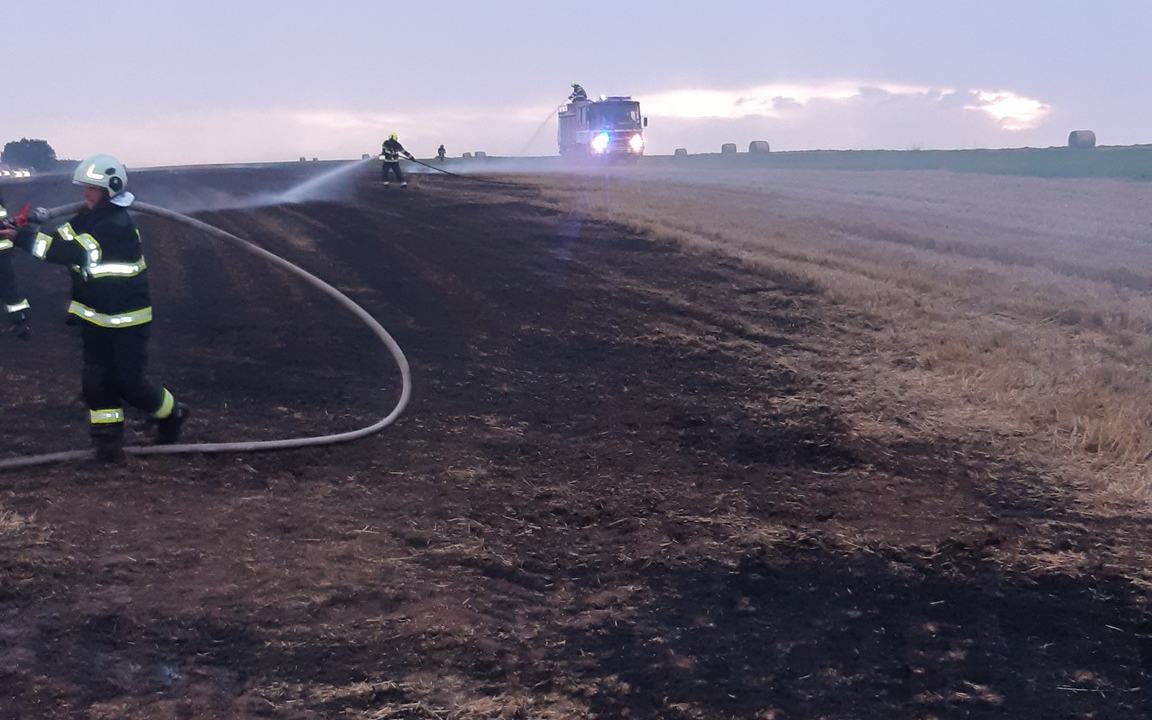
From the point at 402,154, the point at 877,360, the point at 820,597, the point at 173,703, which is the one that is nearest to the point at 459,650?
the point at 173,703

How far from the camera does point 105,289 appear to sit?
6387 millimetres

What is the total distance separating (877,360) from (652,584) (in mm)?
5393

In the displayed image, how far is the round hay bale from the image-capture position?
54.6 m

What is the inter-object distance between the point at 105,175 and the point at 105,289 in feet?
2.37

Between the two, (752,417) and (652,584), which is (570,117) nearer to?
(752,417)

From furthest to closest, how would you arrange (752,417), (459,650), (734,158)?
(734,158), (752,417), (459,650)

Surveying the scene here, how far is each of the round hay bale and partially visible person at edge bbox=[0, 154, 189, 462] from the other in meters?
57.3

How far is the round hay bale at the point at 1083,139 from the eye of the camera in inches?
2149

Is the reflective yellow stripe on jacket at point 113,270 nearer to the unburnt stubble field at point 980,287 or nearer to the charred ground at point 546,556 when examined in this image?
the charred ground at point 546,556

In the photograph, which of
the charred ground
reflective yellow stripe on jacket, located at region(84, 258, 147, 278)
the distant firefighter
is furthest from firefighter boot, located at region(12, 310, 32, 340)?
the distant firefighter

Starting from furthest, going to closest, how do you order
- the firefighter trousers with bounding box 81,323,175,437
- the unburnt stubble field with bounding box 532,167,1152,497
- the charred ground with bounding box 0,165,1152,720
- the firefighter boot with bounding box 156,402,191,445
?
the unburnt stubble field with bounding box 532,167,1152,497, the firefighter boot with bounding box 156,402,191,445, the firefighter trousers with bounding box 81,323,175,437, the charred ground with bounding box 0,165,1152,720

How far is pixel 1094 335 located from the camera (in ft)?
38.2

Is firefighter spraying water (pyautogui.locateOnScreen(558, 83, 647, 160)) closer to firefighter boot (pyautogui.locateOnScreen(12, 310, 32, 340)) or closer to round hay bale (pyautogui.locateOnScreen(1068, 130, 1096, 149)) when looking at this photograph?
round hay bale (pyautogui.locateOnScreen(1068, 130, 1096, 149))

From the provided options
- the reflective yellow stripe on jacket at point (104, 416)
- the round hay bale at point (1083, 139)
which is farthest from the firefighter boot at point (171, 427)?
the round hay bale at point (1083, 139)
